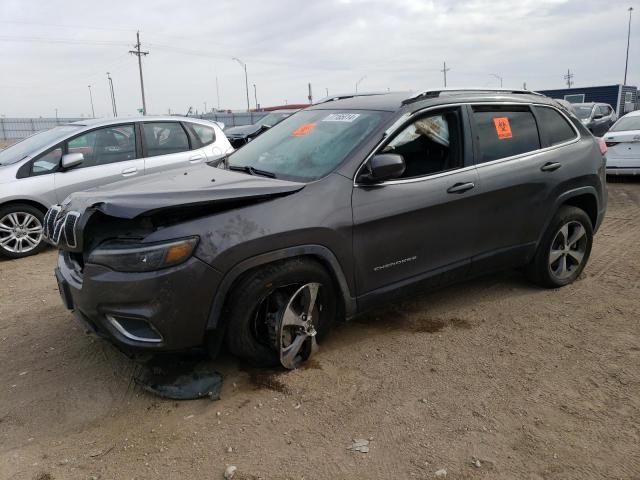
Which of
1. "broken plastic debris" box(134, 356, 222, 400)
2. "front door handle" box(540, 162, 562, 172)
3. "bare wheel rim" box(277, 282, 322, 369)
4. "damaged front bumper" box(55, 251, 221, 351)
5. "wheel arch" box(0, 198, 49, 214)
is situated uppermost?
"front door handle" box(540, 162, 562, 172)

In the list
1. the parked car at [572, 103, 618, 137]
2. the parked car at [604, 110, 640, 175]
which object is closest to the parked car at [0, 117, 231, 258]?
the parked car at [604, 110, 640, 175]

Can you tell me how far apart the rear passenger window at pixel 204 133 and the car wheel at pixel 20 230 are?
238 centimetres

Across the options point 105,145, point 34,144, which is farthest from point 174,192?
point 34,144

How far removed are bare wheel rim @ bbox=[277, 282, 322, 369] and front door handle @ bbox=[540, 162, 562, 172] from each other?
2.31 metres

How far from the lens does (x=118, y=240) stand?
294 centimetres

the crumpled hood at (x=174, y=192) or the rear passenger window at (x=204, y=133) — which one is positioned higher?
the rear passenger window at (x=204, y=133)

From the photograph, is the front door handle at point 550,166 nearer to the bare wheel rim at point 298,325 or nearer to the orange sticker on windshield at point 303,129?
the orange sticker on windshield at point 303,129

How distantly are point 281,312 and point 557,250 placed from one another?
2.82 m

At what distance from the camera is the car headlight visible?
2789 millimetres

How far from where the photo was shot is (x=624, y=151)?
10438 mm

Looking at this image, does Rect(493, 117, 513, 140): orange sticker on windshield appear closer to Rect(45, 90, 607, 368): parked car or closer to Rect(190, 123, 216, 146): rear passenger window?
Rect(45, 90, 607, 368): parked car

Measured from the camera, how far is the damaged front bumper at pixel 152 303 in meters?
2.80

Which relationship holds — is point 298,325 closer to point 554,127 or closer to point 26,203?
point 554,127

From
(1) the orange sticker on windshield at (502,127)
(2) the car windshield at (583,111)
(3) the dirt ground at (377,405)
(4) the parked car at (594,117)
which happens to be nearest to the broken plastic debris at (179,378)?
(3) the dirt ground at (377,405)
